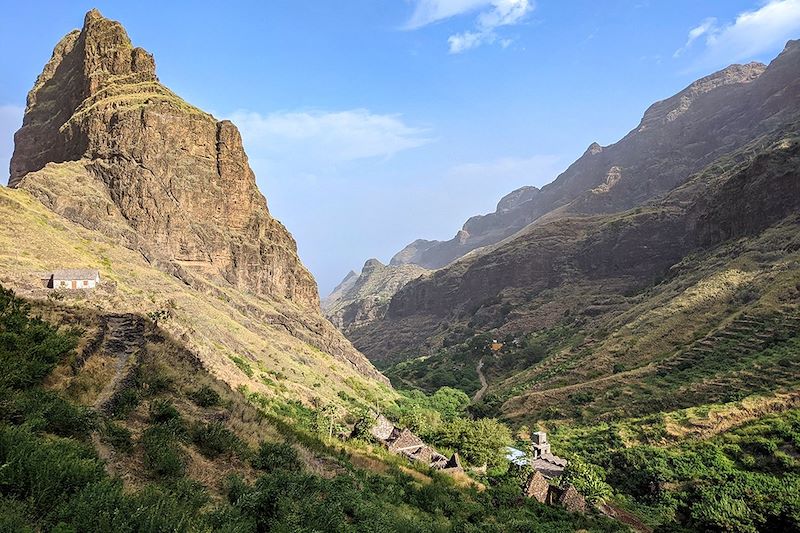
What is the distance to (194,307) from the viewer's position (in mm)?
53688

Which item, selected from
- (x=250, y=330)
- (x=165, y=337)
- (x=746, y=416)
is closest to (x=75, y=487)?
(x=165, y=337)

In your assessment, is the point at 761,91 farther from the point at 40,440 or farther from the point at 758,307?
the point at 40,440

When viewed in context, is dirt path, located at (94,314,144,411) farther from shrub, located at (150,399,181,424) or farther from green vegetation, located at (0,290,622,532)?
shrub, located at (150,399,181,424)

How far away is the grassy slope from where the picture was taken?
39656mm

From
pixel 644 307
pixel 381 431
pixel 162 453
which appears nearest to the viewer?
pixel 162 453

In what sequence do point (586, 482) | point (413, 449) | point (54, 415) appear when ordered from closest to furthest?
point (54, 415) → point (586, 482) → point (413, 449)

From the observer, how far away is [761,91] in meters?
184

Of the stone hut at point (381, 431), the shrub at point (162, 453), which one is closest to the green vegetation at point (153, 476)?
the shrub at point (162, 453)

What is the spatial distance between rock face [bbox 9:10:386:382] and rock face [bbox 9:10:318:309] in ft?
0.59

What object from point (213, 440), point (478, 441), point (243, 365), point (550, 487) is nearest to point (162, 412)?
point (213, 440)

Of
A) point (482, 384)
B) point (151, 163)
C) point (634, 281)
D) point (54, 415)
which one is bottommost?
point (482, 384)

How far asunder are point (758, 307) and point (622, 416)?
2212 centimetres

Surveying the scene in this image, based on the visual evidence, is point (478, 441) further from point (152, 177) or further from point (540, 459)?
point (152, 177)

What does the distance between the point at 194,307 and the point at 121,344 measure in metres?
41.0
